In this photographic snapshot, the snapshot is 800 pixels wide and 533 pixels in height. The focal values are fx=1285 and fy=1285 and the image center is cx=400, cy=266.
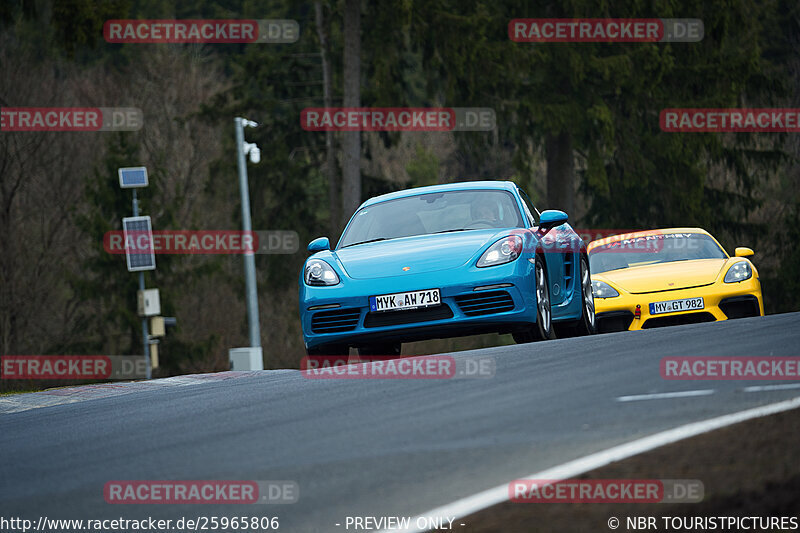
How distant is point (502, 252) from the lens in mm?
11016

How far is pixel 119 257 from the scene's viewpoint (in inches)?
1649

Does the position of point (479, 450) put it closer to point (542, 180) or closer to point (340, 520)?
point (340, 520)

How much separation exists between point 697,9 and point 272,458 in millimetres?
30896

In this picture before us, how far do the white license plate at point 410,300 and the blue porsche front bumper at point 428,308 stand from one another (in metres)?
0.03

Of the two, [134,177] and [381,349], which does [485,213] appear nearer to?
[381,349]

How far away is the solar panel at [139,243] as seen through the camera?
35.8 m

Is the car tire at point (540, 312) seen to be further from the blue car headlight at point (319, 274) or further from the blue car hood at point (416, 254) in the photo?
the blue car headlight at point (319, 274)

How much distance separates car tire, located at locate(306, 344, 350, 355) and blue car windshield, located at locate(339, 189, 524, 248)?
135 centimetres

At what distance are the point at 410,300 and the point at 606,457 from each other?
5.55 meters
